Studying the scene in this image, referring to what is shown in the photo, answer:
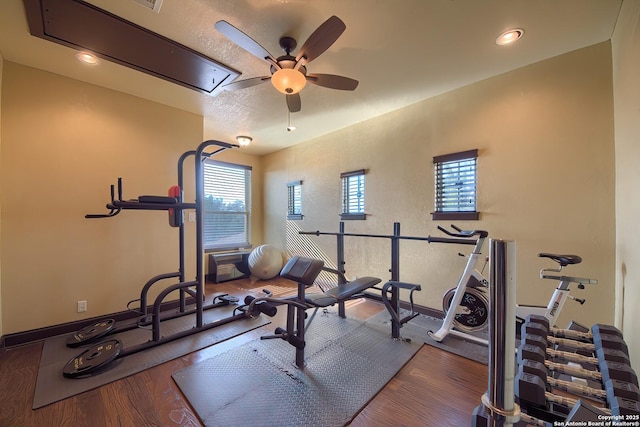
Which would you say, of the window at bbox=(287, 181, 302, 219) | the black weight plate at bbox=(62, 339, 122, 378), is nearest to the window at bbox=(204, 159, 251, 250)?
the window at bbox=(287, 181, 302, 219)

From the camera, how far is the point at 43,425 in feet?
4.88

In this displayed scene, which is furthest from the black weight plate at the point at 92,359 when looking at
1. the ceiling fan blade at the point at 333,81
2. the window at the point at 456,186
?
the window at the point at 456,186

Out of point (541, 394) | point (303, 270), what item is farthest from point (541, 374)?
point (303, 270)

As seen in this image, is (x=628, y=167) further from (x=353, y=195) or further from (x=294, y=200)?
(x=294, y=200)

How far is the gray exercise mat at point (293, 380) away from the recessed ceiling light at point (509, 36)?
2.84m

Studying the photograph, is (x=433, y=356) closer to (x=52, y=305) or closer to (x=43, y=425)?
(x=43, y=425)

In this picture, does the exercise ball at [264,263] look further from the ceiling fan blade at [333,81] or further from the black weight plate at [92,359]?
the ceiling fan blade at [333,81]

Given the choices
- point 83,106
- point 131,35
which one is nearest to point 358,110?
point 131,35

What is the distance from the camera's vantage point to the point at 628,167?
1.69 metres

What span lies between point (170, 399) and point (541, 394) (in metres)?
2.11

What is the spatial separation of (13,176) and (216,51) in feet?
7.69

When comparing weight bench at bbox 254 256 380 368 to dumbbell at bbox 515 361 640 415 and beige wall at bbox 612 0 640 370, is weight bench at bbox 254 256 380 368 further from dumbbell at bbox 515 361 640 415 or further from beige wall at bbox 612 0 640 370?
beige wall at bbox 612 0 640 370

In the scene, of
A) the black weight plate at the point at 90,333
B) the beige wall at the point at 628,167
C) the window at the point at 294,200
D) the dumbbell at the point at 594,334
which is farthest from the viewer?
the window at the point at 294,200

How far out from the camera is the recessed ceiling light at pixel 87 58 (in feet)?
7.23
